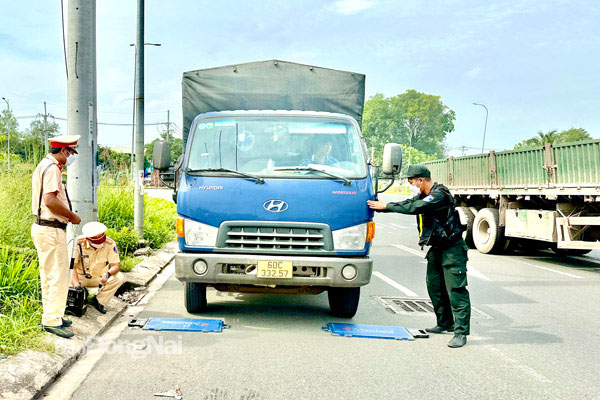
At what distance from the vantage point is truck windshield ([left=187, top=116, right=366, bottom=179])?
236 inches

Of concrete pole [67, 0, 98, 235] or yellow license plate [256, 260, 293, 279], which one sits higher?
concrete pole [67, 0, 98, 235]

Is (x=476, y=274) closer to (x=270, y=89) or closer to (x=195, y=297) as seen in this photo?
(x=270, y=89)

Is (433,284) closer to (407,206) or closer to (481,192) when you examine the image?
(407,206)

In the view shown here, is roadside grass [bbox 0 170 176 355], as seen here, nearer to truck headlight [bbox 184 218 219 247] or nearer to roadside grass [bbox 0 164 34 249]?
roadside grass [bbox 0 164 34 249]

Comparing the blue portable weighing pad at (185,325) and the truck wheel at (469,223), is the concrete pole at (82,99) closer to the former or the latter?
the blue portable weighing pad at (185,325)

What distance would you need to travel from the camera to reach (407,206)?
225 inches

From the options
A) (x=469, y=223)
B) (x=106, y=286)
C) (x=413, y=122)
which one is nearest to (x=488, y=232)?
(x=469, y=223)

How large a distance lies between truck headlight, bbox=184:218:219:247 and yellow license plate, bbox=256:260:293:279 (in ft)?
1.77

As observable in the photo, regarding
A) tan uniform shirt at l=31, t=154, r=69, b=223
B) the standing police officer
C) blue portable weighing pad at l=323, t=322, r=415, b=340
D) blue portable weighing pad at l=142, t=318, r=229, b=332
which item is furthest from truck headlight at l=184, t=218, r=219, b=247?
blue portable weighing pad at l=323, t=322, r=415, b=340

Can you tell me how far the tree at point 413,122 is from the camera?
10625 cm

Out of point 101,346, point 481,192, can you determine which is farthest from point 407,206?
point 481,192

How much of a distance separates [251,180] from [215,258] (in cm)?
87

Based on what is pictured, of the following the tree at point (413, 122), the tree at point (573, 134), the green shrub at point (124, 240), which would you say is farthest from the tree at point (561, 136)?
the green shrub at point (124, 240)

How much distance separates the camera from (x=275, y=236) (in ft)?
18.3
